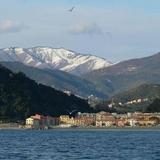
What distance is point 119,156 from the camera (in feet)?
261

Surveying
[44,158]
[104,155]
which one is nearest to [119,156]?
[104,155]

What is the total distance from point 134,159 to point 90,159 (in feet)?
12.5

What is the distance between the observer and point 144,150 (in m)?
90.2

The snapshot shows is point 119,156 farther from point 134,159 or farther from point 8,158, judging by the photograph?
point 8,158

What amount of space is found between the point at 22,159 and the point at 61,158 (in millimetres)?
3619

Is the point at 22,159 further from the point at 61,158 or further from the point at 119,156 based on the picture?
the point at 119,156

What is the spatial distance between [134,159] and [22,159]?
9.59m

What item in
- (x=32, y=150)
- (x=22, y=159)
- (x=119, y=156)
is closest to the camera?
(x=22, y=159)

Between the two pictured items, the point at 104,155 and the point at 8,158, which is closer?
the point at 8,158

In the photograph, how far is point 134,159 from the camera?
74875mm

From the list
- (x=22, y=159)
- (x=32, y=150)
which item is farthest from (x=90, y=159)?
(x=32, y=150)

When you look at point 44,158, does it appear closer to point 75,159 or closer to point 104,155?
point 75,159

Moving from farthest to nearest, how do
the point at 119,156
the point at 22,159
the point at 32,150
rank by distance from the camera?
1. the point at 32,150
2. the point at 119,156
3. the point at 22,159

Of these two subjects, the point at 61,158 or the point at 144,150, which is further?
the point at 144,150
